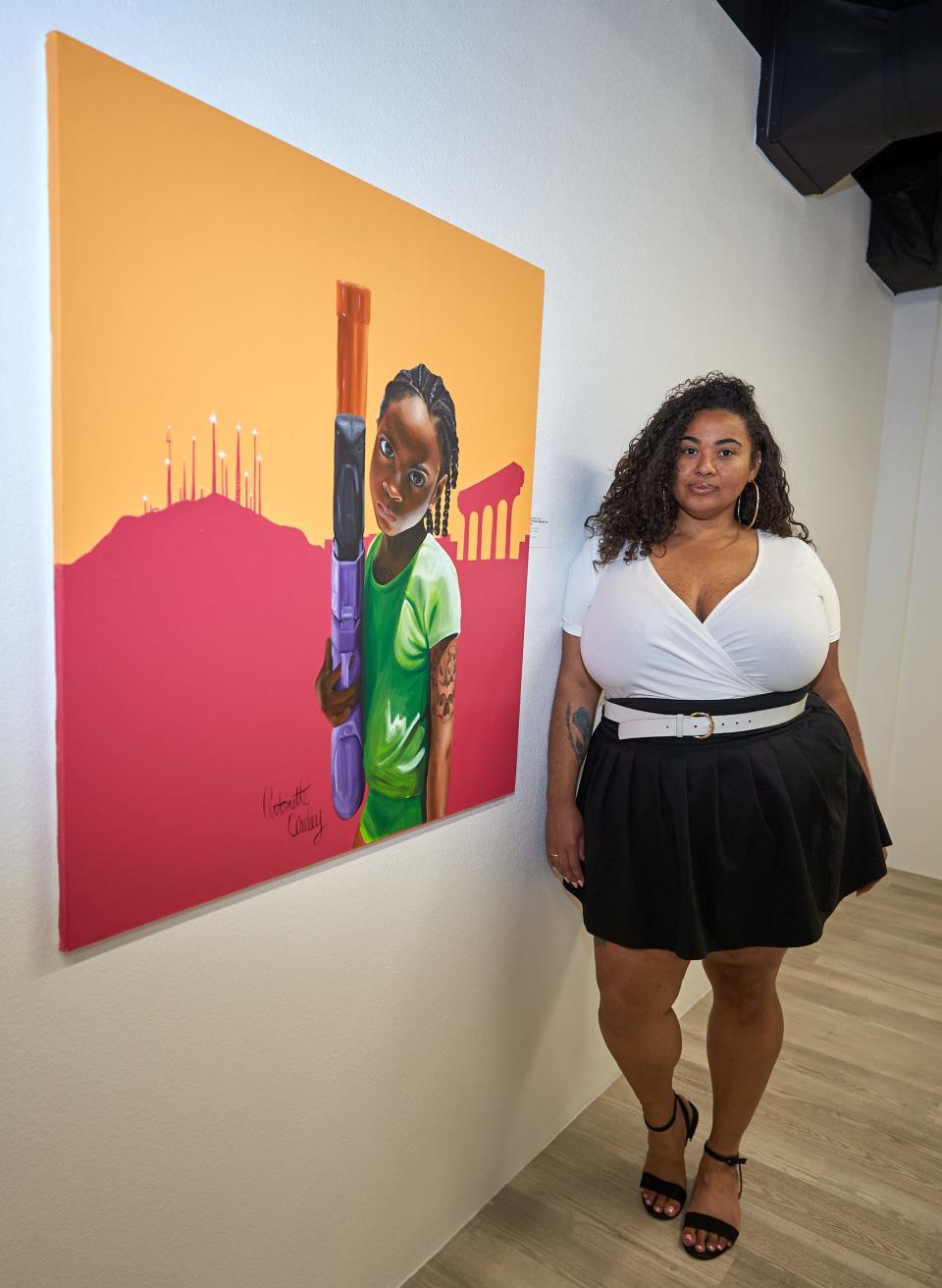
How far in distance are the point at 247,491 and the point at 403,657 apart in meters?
0.38

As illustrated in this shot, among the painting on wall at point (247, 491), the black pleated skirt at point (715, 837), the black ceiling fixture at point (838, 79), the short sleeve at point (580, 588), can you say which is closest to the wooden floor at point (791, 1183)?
the black pleated skirt at point (715, 837)

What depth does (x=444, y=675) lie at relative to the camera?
1396 mm

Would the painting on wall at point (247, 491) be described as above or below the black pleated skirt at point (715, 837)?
above

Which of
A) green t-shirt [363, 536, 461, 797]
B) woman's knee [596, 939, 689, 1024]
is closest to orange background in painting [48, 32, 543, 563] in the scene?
green t-shirt [363, 536, 461, 797]

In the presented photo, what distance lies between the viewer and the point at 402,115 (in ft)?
3.93

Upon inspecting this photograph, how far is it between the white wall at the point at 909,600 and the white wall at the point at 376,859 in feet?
4.73

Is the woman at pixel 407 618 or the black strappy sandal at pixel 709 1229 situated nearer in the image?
the woman at pixel 407 618

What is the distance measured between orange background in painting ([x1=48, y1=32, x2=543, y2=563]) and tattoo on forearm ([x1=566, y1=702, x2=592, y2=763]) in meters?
0.64

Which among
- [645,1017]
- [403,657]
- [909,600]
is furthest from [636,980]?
[909,600]

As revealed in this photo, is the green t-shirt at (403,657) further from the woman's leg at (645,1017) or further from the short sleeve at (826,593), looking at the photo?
the short sleeve at (826,593)

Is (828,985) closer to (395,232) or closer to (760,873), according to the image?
(760,873)

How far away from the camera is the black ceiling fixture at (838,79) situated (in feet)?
6.38

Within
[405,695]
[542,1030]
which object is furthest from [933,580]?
[405,695]
